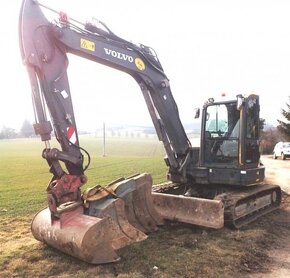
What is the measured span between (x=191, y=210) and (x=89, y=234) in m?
2.83

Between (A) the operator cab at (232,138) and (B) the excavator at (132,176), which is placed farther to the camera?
(A) the operator cab at (232,138)

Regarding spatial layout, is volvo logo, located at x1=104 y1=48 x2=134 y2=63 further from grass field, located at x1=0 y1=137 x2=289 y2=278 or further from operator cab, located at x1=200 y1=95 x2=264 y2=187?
grass field, located at x1=0 y1=137 x2=289 y2=278

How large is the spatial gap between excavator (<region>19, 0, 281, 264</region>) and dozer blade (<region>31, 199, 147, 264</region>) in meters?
0.01

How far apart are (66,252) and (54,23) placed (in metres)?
3.54

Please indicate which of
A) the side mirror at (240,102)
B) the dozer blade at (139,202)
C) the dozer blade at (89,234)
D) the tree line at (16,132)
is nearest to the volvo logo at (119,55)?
the dozer blade at (139,202)

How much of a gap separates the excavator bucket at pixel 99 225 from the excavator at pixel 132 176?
0.02 meters

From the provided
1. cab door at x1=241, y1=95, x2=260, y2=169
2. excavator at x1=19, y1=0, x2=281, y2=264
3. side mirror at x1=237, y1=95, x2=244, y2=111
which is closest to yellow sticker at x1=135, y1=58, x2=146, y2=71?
excavator at x1=19, y1=0, x2=281, y2=264

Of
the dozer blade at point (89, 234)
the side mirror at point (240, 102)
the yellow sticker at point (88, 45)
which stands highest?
the yellow sticker at point (88, 45)

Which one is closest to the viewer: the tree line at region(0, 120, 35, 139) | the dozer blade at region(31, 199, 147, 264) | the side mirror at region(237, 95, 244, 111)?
the dozer blade at region(31, 199, 147, 264)

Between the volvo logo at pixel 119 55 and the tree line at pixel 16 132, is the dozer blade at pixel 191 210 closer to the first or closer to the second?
the volvo logo at pixel 119 55

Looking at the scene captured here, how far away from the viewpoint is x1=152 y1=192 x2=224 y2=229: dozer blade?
7.62 metres

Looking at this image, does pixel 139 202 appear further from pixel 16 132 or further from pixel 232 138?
pixel 16 132

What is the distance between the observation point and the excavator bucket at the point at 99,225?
5.73 m

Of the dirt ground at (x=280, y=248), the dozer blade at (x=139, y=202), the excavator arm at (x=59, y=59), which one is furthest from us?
the dozer blade at (x=139, y=202)
